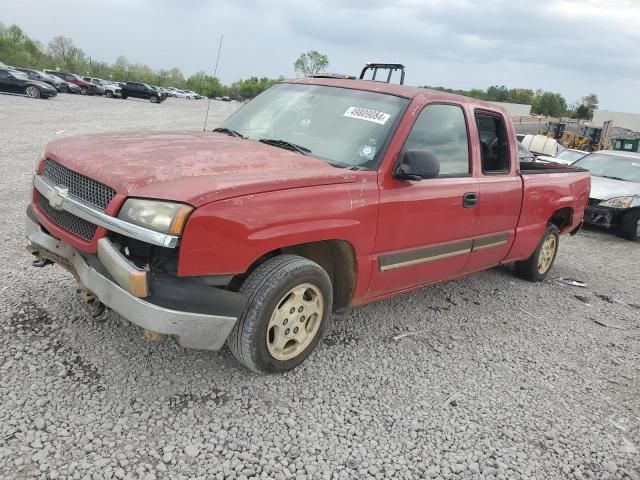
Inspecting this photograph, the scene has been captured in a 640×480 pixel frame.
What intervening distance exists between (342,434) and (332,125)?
2088 mm

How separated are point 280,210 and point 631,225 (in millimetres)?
8453

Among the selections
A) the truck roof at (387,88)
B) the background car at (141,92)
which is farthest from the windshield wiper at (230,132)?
the background car at (141,92)

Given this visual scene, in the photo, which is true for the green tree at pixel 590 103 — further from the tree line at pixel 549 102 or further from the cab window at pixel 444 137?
the cab window at pixel 444 137

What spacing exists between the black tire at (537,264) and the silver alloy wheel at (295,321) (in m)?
3.34

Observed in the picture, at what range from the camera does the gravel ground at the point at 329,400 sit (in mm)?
2498

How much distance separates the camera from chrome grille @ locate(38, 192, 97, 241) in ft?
9.31

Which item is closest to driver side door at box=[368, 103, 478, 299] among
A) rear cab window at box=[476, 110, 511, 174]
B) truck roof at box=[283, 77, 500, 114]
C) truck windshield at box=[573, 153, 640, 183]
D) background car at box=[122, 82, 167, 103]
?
truck roof at box=[283, 77, 500, 114]

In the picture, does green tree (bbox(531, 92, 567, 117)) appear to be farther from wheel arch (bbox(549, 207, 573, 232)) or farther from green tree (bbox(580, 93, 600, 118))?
wheel arch (bbox(549, 207, 573, 232))

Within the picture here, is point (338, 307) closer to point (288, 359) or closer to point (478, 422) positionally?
point (288, 359)

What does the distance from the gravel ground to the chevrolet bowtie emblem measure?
878 mm

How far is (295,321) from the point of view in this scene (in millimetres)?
3156

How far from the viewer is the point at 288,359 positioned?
10.4 feet

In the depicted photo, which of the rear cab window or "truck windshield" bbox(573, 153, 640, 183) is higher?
"truck windshield" bbox(573, 153, 640, 183)

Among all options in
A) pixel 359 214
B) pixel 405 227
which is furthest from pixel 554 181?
pixel 359 214
